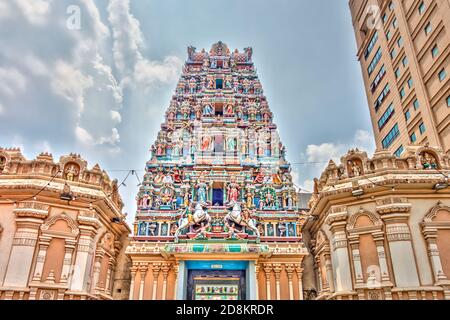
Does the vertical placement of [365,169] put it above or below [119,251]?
above

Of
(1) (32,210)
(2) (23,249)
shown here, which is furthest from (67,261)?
(1) (32,210)

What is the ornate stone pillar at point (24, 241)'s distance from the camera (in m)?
14.9

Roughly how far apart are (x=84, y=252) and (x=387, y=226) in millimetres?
14473

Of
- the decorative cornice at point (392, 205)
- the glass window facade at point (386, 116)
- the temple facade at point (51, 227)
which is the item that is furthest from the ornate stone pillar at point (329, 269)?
the glass window facade at point (386, 116)

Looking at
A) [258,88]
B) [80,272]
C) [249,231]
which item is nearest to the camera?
[80,272]

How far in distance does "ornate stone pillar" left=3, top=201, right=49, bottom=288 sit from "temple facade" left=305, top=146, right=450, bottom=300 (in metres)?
14.0

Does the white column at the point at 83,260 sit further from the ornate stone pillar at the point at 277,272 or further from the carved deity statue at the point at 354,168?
the carved deity statue at the point at 354,168

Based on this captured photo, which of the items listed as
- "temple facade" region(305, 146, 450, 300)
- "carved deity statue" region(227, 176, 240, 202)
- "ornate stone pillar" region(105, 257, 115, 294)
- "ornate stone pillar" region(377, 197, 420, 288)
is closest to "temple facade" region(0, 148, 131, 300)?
"ornate stone pillar" region(105, 257, 115, 294)

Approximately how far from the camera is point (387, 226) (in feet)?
49.5

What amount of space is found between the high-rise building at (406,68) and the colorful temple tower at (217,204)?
35.2 ft

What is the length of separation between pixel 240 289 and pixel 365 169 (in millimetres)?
9989

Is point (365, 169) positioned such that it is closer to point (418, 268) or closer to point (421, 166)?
point (421, 166)

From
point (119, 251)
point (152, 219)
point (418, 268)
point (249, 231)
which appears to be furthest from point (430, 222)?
point (119, 251)

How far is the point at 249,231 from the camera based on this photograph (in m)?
20.7
